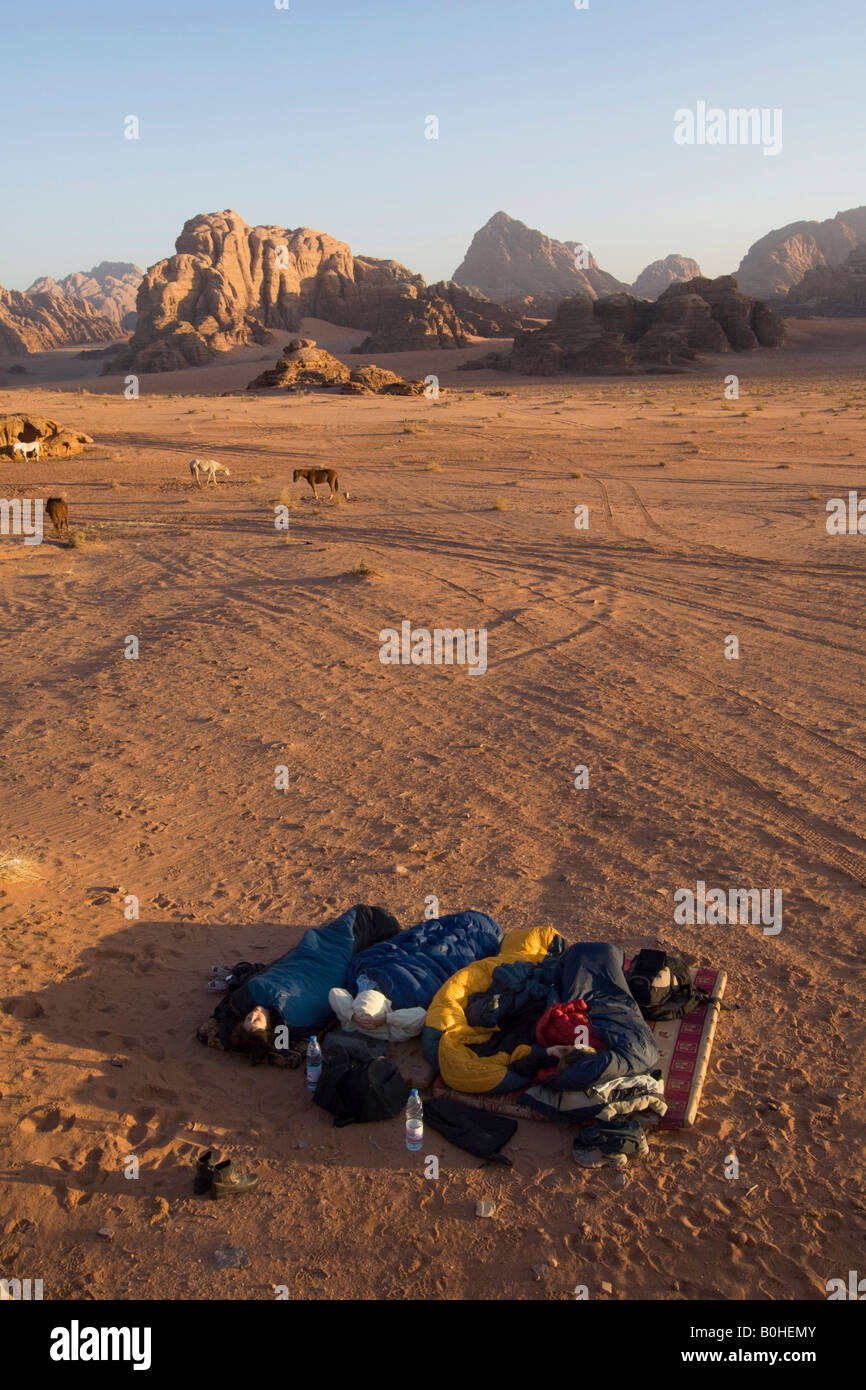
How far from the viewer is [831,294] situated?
9925 centimetres

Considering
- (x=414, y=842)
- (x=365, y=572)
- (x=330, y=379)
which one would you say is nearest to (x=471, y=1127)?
(x=414, y=842)

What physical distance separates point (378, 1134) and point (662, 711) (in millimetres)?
5860

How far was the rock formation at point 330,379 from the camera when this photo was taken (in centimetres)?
4903

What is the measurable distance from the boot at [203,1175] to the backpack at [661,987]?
2322 millimetres

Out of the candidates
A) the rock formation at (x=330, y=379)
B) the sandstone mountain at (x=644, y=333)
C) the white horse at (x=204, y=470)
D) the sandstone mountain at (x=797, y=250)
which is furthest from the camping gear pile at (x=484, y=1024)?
the sandstone mountain at (x=797, y=250)

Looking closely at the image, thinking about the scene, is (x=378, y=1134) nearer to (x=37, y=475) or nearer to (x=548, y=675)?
(x=548, y=675)

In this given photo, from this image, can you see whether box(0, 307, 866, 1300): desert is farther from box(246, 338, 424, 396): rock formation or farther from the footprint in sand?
box(246, 338, 424, 396): rock formation

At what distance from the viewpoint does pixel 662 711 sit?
31.2ft

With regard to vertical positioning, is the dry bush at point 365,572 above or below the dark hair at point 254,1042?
above

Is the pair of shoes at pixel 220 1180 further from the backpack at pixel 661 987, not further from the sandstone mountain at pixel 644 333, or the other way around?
the sandstone mountain at pixel 644 333

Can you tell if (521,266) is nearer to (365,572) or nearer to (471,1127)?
(365,572)

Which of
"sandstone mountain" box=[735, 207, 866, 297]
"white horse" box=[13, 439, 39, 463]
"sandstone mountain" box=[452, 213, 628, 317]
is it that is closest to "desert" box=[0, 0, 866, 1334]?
"white horse" box=[13, 439, 39, 463]

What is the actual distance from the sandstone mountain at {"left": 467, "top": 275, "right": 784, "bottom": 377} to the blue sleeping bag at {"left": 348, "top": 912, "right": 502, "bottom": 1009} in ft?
Answer: 197

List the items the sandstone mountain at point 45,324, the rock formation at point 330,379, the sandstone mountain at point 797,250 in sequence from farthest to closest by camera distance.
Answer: the sandstone mountain at point 797,250 → the sandstone mountain at point 45,324 → the rock formation at point 330,379
